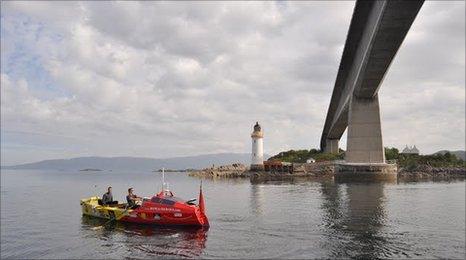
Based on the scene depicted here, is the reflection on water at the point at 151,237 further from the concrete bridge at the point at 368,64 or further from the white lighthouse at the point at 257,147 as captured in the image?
the white lighthouse at the point at 257,147

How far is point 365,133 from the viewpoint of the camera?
61875 mm

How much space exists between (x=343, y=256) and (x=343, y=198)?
71.8 ft

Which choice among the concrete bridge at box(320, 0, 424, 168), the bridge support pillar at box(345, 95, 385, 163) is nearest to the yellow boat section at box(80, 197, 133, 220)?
the concrete bridge at box(320, 0, 424, 168)

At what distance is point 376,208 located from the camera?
98.3 feet

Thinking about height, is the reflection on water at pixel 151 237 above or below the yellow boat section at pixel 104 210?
below

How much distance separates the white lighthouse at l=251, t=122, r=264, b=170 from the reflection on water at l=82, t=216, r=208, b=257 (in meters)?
63.9

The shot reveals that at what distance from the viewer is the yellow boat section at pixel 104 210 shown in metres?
25.3

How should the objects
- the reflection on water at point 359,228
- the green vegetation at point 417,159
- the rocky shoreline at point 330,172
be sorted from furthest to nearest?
the green vegetation at point 417,159
the rocky shoreline at point 330,172
the reflection on water at point 359,228

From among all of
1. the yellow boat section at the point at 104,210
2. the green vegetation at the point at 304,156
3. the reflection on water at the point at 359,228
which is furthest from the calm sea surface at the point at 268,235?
the green vegetation at the point at 304,156

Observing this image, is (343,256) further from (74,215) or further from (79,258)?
(74,215)

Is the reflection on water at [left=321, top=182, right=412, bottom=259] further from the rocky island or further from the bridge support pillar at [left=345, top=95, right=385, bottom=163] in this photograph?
the rocky island

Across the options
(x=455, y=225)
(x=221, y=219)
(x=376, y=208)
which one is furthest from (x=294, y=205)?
(x=455, y=225)

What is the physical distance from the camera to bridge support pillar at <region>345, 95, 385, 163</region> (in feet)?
202

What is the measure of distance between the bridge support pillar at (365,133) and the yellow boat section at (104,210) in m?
42.3
